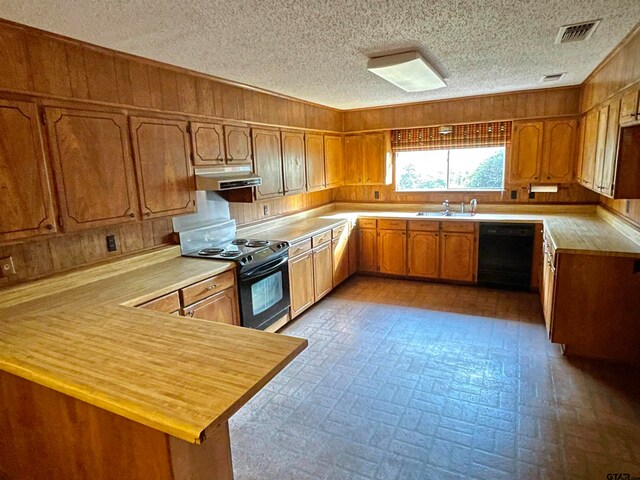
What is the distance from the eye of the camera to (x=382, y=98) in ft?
15.8

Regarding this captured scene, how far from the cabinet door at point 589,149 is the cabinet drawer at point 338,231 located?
277 cm

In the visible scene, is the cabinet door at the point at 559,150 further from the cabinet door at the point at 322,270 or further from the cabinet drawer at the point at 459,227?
the cabinet door at the point at 322,270

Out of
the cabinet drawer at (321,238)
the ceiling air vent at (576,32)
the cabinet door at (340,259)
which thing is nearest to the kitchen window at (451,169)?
the cabinet door at (340,259)

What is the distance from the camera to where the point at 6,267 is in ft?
7.31

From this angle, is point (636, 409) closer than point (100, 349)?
No

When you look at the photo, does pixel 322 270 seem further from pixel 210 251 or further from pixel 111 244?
pixel 111 244

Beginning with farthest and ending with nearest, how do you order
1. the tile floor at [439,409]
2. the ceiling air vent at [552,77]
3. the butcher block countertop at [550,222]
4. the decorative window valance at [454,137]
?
1. the decorative window valance at [454,137]
2. the ceiling air vent at [552,77]
3. the butcher block countertop at [550,222]
4. the tile floor at [439,409]

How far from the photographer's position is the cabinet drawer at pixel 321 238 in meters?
4.41

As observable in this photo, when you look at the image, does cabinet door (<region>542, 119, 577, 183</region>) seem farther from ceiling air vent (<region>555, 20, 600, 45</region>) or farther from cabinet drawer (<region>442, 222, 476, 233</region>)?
ceiling air vent (<region>555, 20, 600, 45</region>)

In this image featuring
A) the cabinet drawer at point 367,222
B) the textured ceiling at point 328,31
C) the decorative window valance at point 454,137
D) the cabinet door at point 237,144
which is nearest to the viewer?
the textured ceiling at point 328,31

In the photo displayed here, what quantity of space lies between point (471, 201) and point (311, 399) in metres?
3.79

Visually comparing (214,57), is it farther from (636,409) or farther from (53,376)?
(636,409)

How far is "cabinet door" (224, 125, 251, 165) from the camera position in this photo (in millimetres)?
3553

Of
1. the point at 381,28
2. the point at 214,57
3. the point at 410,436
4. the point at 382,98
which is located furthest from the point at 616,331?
the point at 214,57
